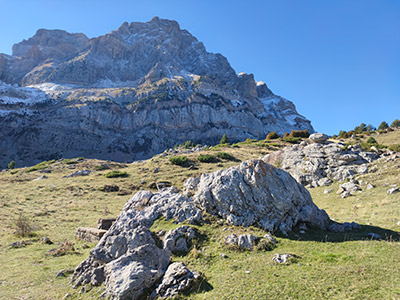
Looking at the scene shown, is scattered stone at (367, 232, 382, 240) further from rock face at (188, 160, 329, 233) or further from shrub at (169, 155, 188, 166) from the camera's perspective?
shrub at (169, 155, 188, 166)

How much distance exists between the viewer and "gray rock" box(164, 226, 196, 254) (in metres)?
11.4

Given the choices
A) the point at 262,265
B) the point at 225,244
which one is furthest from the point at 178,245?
the point at 262,265

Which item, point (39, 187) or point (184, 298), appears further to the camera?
point (39, 187)

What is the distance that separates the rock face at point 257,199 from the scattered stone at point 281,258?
2.66 m

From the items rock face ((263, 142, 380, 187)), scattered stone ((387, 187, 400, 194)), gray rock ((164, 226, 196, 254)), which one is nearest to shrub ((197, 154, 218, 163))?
rock face ((263, 142, 380, 187))

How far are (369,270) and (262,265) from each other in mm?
4031

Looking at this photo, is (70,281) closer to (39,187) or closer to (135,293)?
(135,293)

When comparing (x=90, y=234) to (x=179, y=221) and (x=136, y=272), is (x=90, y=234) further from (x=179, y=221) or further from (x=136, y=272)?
(x=136, y=272)

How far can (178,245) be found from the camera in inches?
452

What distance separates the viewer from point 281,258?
9.86 meters

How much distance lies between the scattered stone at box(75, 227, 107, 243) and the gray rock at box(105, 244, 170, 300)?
757 centimetres

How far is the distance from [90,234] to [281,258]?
14.4 meters

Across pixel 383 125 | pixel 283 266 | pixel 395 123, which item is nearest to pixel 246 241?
pixel 283 266

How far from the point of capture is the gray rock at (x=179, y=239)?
11.4m
